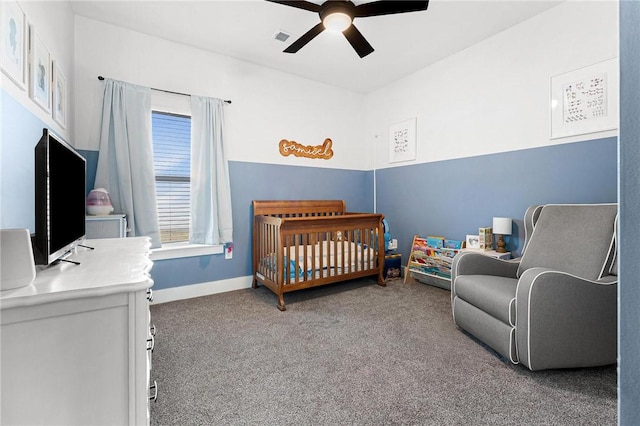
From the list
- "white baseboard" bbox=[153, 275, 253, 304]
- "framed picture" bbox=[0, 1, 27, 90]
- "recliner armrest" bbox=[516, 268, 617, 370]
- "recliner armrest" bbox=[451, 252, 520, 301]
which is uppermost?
"framed picture" bbox=[0, 1, 27, 90]

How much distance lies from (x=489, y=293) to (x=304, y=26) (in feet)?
8.68

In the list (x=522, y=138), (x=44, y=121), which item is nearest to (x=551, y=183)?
(x=522, y=138)

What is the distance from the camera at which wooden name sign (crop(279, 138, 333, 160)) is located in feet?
11.6

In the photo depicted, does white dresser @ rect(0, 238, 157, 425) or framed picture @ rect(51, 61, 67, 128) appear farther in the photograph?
framed picture @ rect(51, 61, 67, 128)

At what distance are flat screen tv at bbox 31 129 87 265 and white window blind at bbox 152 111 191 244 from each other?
5.10 feet

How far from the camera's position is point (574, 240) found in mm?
1903

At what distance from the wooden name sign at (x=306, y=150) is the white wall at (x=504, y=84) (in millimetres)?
1017

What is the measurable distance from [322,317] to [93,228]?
1916mm

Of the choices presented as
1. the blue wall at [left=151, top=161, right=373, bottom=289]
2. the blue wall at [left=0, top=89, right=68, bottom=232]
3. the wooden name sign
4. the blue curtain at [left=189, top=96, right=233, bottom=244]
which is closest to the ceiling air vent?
the blue curtain at [left=189, top=96, right=233, bottom=244]

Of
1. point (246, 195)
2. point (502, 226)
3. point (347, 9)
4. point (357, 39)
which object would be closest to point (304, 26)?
point (357, 39)

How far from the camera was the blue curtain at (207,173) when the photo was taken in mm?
2898

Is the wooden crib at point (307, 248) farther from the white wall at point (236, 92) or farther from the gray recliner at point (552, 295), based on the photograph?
the gray recliner at point (552, 295)

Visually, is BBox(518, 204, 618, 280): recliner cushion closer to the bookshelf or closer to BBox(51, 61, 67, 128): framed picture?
the bookshelf

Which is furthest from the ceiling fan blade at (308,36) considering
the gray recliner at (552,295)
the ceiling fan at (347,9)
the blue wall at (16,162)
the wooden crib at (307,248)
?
the gray recliner at (552,295)
